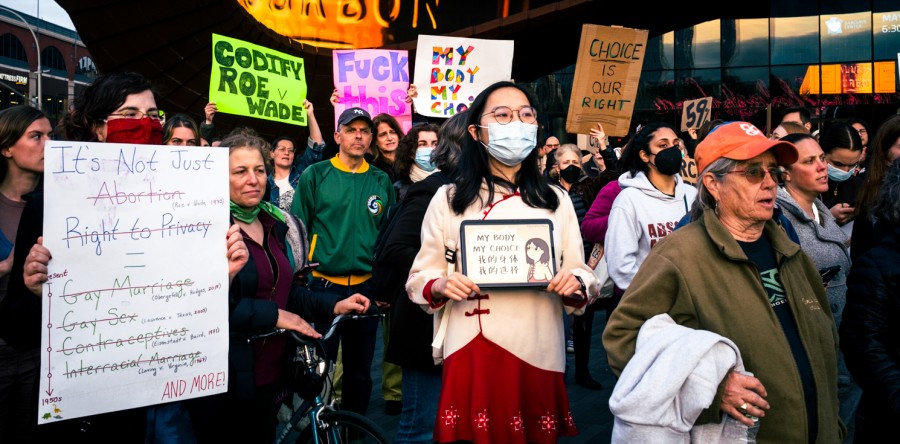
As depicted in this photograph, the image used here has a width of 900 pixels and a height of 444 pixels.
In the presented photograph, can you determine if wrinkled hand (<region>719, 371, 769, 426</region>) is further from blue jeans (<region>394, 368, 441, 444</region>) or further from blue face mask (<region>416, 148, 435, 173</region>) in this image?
blue face mask (<region>416, 148, 435, 173</region>)

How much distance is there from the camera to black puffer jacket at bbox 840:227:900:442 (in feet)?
8.56

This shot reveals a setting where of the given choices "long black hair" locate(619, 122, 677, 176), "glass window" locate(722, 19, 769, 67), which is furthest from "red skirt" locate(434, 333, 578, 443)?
"glass window" locate(722, 19, 769, 67)

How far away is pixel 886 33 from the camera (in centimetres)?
2348

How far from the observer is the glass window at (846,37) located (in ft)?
77.6

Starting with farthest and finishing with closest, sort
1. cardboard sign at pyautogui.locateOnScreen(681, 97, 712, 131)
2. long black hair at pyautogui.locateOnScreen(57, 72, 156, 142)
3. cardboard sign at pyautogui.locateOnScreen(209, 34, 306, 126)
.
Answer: cardboard sign at pyautogui.locateOnScreen(681, 97, 712, 131), cardboard sign at pyautogui.locateOnScreen(209, 34, 306, 126), long black hair at pyautogui.locateOnScreen(57, 72, 156, 142)

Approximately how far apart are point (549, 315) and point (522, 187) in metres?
0.54

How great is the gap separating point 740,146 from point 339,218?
3.05 metres

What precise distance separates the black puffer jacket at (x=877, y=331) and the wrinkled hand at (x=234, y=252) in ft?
7.27

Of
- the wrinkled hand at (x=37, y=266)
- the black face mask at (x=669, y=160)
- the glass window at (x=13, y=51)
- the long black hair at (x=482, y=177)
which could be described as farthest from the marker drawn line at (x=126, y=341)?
the glass window at (x=13, y=51)

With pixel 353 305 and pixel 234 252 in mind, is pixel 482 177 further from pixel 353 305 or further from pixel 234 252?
pixel 234 252

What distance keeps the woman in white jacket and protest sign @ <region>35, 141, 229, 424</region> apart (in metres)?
2.66

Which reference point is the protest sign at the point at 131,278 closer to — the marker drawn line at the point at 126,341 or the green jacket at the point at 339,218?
the marker drawn line at the point at 126,341

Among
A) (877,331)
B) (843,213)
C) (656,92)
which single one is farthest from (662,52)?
(877,331)

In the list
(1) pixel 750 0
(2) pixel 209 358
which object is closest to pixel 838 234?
(2) pixel 209 358
